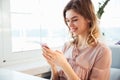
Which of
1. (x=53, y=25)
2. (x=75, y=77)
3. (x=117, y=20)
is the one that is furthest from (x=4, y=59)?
(x=117, y=20)

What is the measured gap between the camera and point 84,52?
153 cm

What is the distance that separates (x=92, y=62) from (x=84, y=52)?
0.11 meters

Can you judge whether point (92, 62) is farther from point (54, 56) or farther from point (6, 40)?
point (6, 40)

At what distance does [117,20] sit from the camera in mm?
3326

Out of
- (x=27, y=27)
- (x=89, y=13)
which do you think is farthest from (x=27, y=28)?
(x=89, y=13)

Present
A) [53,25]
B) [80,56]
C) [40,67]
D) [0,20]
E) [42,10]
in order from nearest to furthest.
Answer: [80,56] → [0,20] → [40,67] → [42,10] → [53,25]

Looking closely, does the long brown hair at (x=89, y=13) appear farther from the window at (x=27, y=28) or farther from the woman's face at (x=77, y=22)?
the window at (x=27, y=28)

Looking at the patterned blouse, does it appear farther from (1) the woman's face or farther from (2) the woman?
(1) the woman's face

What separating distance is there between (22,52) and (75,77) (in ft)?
3.38

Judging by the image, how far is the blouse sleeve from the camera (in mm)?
1428

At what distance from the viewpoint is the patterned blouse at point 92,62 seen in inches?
56.4

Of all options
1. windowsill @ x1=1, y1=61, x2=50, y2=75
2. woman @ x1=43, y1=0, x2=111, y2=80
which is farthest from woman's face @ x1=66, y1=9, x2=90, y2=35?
windowsill @ x1=1, y1=61, x2=50, y2=75

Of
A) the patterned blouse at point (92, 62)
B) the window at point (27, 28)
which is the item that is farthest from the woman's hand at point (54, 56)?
the window at point (27, 28)

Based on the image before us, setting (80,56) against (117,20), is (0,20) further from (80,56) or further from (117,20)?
(117,20)
